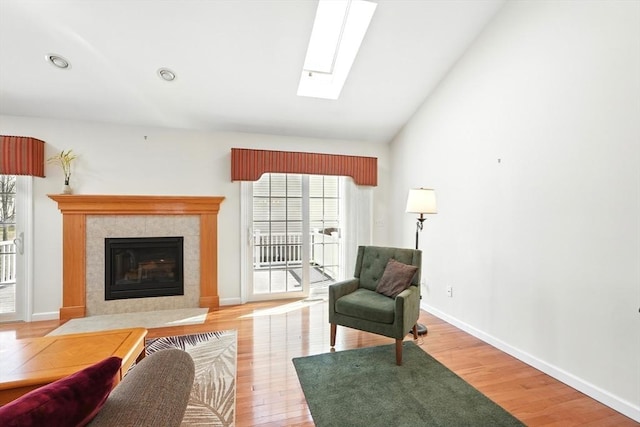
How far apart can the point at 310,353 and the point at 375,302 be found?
2.47 ft

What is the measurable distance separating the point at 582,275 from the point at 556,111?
128 centimetres

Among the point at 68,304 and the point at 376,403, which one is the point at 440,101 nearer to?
the point at 376,403

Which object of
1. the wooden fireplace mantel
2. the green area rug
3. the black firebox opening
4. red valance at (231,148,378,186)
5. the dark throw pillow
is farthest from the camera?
red valance at (231,148,378,186)

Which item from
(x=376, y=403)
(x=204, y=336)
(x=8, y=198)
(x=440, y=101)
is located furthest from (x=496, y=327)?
(x=8, y=198)

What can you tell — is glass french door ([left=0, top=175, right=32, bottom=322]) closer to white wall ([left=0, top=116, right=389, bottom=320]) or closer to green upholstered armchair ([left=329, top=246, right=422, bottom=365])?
white wall ([left=0, top=116, right=389, bottom=320])

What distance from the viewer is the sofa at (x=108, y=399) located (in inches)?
27.4

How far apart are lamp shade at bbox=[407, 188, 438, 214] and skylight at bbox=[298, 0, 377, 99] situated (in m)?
1.58

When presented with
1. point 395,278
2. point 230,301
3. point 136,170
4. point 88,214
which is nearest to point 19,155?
point 88,214

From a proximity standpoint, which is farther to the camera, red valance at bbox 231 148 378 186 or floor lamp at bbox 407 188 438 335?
red valance at bbox 231 148 378 186

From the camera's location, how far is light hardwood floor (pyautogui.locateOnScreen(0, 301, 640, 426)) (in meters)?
1.93

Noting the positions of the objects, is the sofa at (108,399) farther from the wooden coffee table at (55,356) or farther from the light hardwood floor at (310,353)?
the light hardwood floor at (310,353)

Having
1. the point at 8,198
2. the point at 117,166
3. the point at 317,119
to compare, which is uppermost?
the point at 317,119

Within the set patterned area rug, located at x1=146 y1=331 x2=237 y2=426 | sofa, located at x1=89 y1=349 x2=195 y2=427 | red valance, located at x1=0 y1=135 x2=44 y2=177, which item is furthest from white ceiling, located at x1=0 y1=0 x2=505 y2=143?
sofa, located at x1=89 y1=349 x2=195 y2=427

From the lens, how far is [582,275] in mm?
2197
